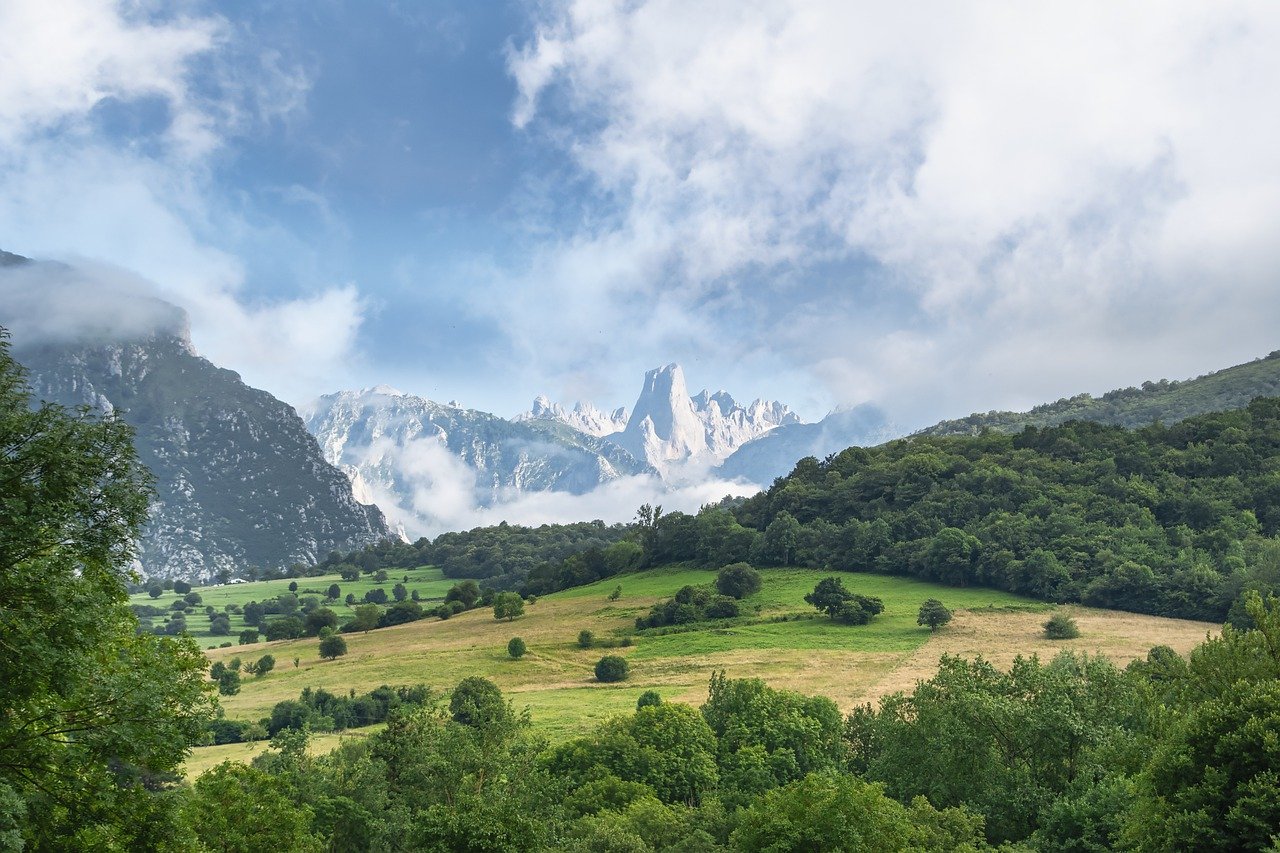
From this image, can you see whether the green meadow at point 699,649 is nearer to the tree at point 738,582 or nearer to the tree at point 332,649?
the tree at point 738,582

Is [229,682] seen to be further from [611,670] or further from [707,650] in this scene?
[707,650]

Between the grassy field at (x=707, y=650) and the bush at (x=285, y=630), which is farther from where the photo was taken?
the bush at (x=285, y=630)

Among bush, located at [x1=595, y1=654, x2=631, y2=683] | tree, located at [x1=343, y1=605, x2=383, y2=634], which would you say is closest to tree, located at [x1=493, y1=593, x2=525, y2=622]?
tree, located at [x1=343, y1=605, x2=383, y2=634]

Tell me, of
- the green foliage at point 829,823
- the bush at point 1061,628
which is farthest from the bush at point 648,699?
the bush at point 1061,628

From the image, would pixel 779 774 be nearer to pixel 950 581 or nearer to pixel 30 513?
pixel 30 513

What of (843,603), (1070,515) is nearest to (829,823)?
(843,603)

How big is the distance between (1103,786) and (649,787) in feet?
74.4

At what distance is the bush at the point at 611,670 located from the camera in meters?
88.5

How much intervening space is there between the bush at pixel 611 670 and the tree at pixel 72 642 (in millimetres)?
73224

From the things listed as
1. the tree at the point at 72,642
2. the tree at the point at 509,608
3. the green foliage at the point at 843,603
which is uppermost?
the tree at the point at 72,642

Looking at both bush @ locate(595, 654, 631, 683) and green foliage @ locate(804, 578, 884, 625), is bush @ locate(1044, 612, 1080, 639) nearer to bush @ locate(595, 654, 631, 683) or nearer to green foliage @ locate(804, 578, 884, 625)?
green foliage @ locate(804, 578, 884, 625)

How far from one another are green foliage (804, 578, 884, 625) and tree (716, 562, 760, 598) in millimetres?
11862

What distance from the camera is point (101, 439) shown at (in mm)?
16953

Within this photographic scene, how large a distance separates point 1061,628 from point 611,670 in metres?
48.9
